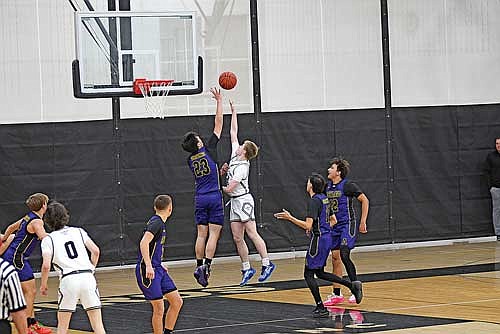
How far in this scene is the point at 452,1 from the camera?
22.8 m

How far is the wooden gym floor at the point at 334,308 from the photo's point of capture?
1228cm

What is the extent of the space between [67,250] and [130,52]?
26.0 ft

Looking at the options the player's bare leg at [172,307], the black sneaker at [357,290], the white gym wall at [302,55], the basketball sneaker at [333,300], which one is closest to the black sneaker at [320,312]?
the black sneaker at [357,290]

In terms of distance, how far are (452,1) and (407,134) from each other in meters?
2.90

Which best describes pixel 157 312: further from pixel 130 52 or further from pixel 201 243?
pixel 130 52

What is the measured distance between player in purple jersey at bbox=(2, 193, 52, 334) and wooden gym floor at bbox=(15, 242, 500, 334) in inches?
26.2

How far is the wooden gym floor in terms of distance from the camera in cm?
1228

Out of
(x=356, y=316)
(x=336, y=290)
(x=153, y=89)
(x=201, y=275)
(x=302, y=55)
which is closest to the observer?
(x=356, y=316)

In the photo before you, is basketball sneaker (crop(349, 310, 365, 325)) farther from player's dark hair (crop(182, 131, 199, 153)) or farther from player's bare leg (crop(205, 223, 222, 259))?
player's dark hair (crop(182, 131, 199, 153))

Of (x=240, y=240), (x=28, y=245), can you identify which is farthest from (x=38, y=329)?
(x=240, y=240)

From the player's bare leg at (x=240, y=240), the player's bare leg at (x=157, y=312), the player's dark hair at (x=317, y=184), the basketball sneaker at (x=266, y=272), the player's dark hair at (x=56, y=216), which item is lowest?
the basketball sneaker at (x=266, y=272)

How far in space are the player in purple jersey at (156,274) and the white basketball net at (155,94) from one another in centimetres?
661

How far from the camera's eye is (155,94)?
18.2 meters

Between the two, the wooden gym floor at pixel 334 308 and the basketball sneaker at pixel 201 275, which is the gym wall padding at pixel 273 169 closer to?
the wooden gym floor at pixel 334 308
